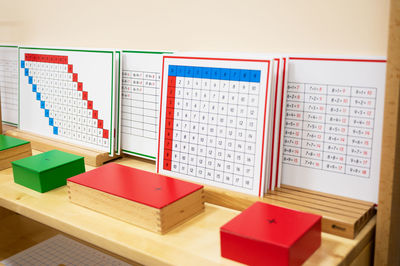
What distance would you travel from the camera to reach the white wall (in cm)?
91

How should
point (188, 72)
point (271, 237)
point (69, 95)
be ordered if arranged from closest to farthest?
point (271, 237) → point (188, 72) → point (69, 95)

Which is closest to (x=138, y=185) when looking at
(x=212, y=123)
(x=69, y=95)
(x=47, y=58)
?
(x=212, y=123)

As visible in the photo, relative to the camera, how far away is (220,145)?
100cm

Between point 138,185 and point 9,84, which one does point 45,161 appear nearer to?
point 138,185

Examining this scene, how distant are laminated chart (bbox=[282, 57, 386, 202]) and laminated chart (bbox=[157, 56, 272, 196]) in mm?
95

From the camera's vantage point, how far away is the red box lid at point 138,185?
0.88 meters

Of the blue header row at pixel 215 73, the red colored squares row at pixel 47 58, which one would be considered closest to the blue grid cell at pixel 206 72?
the blue header row at pixel 215 73

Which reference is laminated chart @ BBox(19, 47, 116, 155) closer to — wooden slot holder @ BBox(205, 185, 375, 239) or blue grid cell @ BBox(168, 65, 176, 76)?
blue grid cell @ BBox(168, 65, 176, 76)

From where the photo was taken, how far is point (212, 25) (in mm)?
1135

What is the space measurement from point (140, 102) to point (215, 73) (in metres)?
0.34

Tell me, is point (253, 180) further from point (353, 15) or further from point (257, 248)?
point (353, 15)

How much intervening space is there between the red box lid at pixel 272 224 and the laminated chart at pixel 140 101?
20.5 inches

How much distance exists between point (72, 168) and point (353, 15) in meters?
0.84

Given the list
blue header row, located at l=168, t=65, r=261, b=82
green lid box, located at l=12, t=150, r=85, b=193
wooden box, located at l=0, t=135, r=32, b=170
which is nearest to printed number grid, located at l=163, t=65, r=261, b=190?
blue header row, located at l=168, t=65, r=261, b=82
